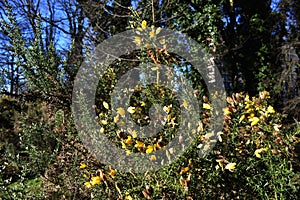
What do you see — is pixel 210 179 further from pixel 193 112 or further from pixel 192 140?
pixel 193 112

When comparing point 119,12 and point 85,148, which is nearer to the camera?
point 85,148

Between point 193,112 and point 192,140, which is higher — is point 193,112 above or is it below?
above

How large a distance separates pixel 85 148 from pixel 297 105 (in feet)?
17.2

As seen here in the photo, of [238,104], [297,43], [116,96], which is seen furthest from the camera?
[297,43]

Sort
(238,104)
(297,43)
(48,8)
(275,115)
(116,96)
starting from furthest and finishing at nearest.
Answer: (48,8)
(297,43)
(116,96)
(275,115)
(238,104)

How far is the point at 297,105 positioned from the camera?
229 inches

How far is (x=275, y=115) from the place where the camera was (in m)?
1.84

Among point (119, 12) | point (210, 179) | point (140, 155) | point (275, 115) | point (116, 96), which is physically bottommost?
point (210, 179)

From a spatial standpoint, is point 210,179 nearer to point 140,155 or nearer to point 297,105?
point 140,155

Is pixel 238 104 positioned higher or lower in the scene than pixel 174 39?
lower

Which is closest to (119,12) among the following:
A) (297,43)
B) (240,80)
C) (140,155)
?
(240,80)

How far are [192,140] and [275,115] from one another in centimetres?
74

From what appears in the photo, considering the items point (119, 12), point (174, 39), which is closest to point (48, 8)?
point (119, 12)

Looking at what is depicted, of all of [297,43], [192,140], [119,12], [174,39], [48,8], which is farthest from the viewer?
[48,8]
